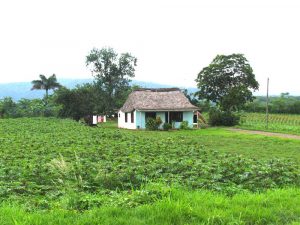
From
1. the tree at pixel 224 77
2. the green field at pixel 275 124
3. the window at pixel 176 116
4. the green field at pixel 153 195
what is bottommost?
the green field at pixel 275 124

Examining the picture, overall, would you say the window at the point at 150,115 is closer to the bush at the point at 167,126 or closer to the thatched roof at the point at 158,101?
the thatched roof at the point at 158,101

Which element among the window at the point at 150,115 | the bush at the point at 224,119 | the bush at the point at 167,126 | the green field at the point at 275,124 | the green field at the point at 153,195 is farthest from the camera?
the bush at the point at 224,119

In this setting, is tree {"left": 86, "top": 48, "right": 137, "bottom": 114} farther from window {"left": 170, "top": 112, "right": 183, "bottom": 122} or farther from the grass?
the grass

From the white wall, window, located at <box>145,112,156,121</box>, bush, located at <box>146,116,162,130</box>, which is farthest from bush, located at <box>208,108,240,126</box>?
the white wall

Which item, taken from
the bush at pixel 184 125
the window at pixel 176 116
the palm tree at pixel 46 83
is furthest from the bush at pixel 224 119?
the palm tree at pixel 46 83

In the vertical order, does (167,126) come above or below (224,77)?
below

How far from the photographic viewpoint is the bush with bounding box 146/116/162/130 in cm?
3756

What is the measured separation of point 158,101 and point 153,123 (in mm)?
3920

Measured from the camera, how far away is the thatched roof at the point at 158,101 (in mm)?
39438

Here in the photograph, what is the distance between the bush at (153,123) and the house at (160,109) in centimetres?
147

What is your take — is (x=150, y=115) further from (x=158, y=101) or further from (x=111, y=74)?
(x=111, y=74)

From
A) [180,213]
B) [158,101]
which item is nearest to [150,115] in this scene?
[158,101]

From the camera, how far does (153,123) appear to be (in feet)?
123

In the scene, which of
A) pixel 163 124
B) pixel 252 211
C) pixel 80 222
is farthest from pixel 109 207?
pixel 163 124
